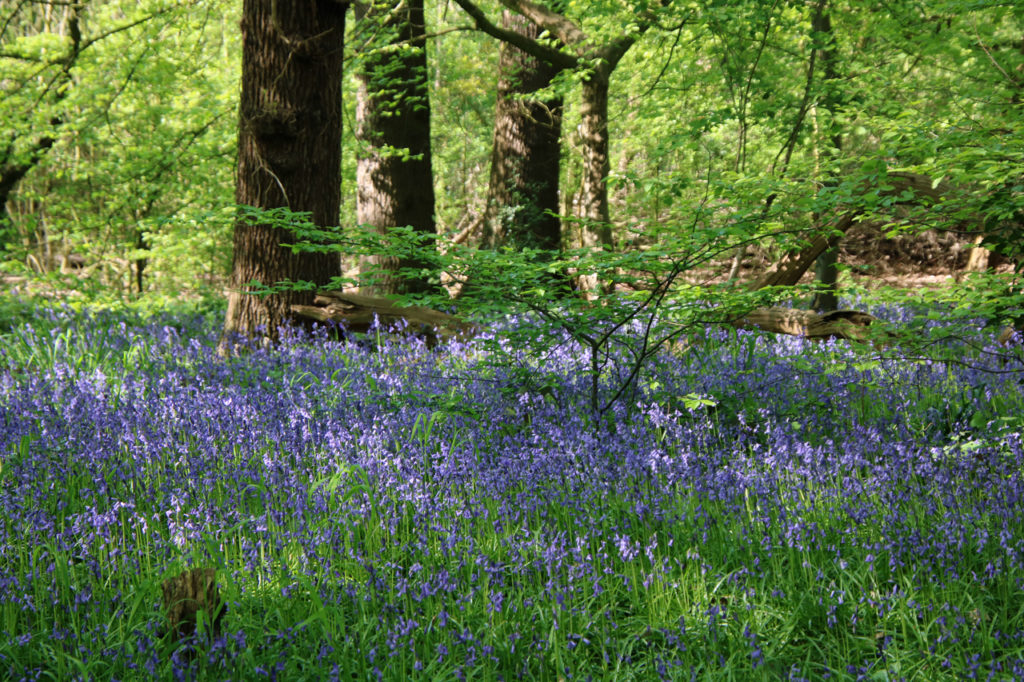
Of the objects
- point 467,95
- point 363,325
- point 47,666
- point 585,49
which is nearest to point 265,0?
point 363,325

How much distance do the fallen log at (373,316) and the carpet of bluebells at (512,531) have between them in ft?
7.03

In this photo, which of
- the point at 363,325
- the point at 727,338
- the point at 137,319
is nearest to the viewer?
the point at 727,338

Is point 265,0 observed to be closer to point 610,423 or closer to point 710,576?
point 610,423

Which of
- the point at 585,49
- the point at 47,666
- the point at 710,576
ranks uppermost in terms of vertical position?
the point at 585,49

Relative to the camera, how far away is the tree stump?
8.34 feet

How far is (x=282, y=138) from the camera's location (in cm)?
679

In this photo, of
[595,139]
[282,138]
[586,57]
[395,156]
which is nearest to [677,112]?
[595,139]

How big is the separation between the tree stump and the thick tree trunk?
8.78 metres

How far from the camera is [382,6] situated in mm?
→ 8836

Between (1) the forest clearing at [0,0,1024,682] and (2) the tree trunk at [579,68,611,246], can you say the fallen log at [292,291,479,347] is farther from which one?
(2) the tree trunk at [579,68,611,246]

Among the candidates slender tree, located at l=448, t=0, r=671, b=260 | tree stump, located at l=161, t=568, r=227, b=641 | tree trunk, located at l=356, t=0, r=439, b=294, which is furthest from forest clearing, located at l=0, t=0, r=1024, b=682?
tree trunk, located at l=356, t=0, r=439, b=294

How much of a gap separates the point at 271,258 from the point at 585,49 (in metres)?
5.38

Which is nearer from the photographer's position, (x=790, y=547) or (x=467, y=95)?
(x=790, y=547)

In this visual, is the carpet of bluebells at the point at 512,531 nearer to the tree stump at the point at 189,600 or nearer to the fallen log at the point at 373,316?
the tree stump at the point at 189,600
